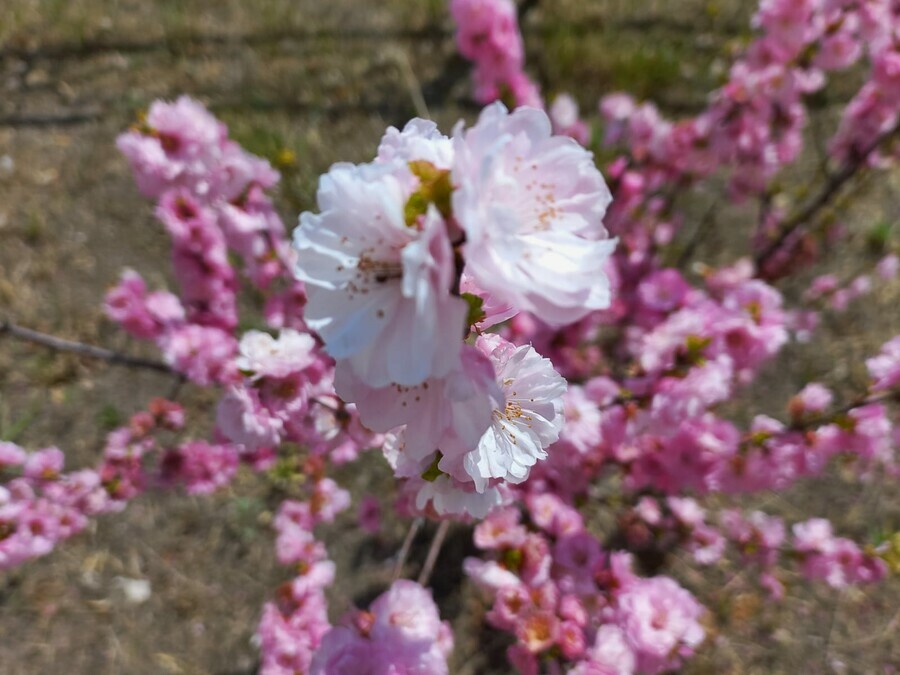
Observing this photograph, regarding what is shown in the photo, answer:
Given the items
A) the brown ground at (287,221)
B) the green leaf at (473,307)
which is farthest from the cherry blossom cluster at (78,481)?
the green leaf at (473,307)

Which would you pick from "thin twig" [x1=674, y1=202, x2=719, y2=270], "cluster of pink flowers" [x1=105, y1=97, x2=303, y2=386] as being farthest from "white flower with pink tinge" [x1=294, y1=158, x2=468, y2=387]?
"thin twig" [x1=674, y1=202, x2=719, y2=270]

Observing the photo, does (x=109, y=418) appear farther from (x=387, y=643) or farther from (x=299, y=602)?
(x=387, y=643)

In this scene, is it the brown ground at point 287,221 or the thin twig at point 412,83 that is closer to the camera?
the brown ground at point 287,221

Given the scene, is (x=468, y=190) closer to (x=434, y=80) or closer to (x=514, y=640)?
(x=514, y=640)

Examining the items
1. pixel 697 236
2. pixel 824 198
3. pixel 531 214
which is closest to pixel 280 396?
pixel 531 214

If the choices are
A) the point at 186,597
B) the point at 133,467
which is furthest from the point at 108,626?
the point at 133,467

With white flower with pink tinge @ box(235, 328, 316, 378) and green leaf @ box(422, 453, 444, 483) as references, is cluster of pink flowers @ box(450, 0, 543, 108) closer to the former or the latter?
white flower with pink tinge @ box(235, 328, 316, 378)

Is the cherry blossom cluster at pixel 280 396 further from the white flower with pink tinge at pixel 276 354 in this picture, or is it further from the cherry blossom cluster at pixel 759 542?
the cherry blossom cluster at pixel 759 542
